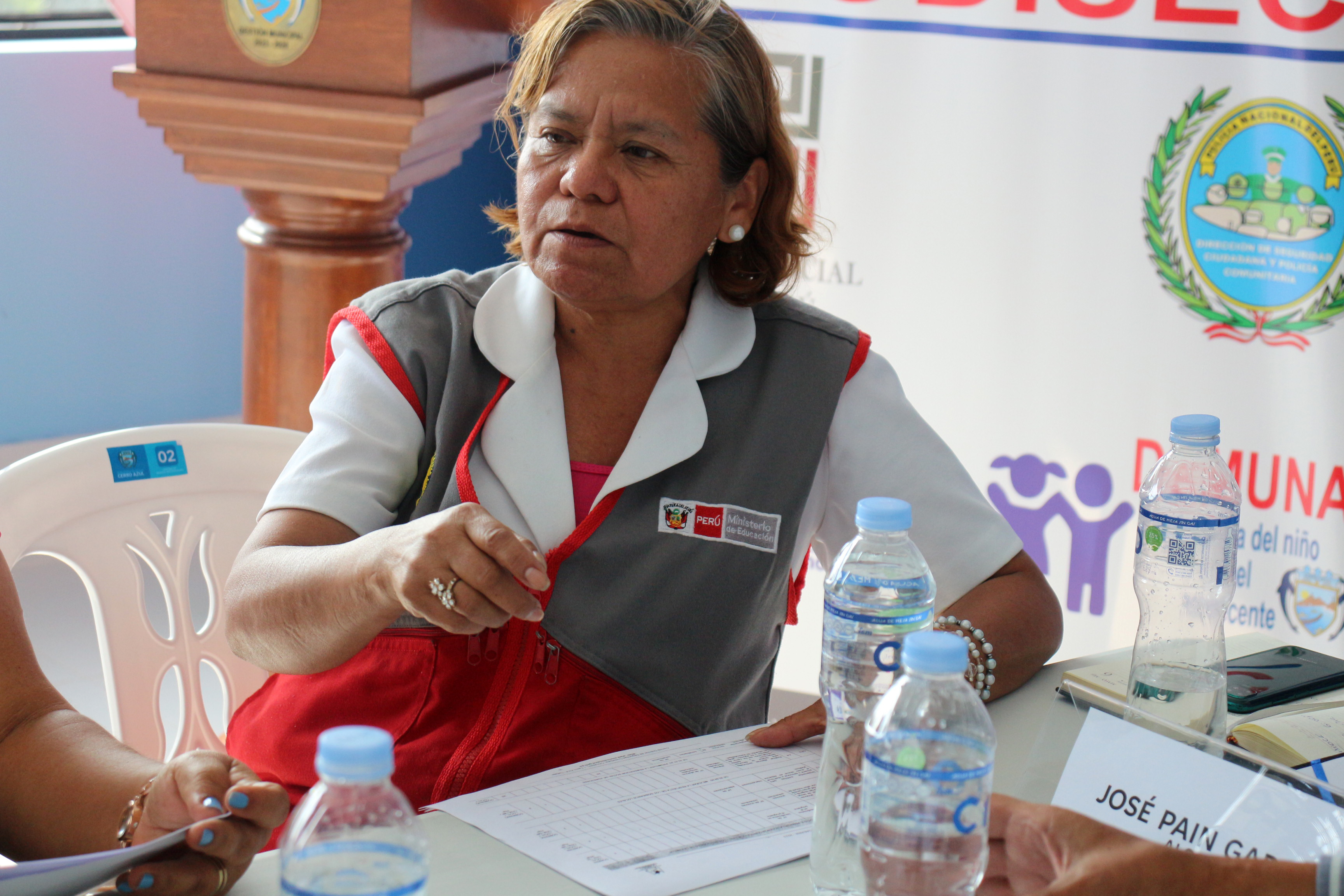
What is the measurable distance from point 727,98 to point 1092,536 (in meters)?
1.39

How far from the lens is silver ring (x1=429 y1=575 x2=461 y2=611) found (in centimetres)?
114

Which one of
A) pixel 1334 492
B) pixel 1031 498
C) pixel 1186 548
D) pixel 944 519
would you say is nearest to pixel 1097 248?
pixel 1031 498

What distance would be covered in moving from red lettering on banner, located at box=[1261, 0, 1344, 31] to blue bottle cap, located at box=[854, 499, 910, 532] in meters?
1.73

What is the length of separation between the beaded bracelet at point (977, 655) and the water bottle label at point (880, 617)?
25cm

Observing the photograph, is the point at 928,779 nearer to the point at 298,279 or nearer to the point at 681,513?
the point at 681,513

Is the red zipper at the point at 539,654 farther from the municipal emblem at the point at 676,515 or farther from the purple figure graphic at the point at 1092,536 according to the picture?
the purple figure graphic at the point at 1092,536

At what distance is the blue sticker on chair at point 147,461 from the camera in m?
1.62

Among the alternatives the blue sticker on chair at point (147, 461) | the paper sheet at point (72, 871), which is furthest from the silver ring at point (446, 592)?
the blue sticker on chair at point (147, 461)

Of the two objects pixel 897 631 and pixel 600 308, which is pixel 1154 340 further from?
pixel 897 631

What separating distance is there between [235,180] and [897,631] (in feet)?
6.17

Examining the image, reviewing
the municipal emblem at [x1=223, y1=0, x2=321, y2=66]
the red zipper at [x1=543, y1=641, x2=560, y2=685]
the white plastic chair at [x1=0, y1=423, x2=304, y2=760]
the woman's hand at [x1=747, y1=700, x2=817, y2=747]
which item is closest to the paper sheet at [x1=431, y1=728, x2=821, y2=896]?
the woman's hand at [x1=747, y1=700, x2=817, y2=747]

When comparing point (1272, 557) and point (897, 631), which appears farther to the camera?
point (1272, 557)

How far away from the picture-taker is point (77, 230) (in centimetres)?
392

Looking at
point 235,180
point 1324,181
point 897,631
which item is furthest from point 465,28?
point 897,631
